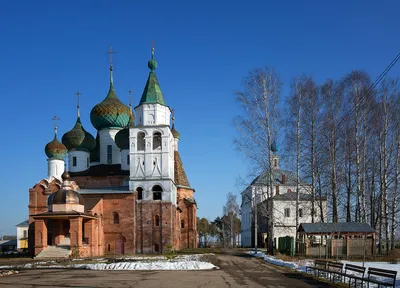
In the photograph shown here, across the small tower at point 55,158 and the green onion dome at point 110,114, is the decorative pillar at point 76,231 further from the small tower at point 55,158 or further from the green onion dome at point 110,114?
the green onion dome at point 110,114

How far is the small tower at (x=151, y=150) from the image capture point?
4128 centimetres

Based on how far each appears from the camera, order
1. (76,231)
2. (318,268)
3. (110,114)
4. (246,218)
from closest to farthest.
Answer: (318,268), (76,231), (110,114), (246,218)

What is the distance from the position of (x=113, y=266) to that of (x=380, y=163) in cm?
1670

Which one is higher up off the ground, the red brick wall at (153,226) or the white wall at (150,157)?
the white wall at (150,157)

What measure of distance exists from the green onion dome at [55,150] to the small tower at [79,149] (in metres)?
2.05

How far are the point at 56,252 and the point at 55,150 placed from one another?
1266 cm

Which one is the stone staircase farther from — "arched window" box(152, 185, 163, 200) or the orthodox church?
"arched window" box(152, 185, 163, 200)

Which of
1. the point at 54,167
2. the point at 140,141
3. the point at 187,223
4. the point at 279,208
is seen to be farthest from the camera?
the point at 279,208

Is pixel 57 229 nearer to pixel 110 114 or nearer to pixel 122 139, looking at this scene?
pixel 122 139

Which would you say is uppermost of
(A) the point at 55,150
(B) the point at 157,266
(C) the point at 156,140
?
(C) the point at 156,140

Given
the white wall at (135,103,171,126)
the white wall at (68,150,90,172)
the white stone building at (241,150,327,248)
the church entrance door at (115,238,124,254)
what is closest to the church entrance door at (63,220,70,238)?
the church entrance door at (115,238,124,254)

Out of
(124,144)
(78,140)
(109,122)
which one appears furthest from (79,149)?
(124,144)

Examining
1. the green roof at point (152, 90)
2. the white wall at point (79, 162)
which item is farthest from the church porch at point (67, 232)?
the green roof at point (152, 90)

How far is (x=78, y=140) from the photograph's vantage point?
48.2 meters
